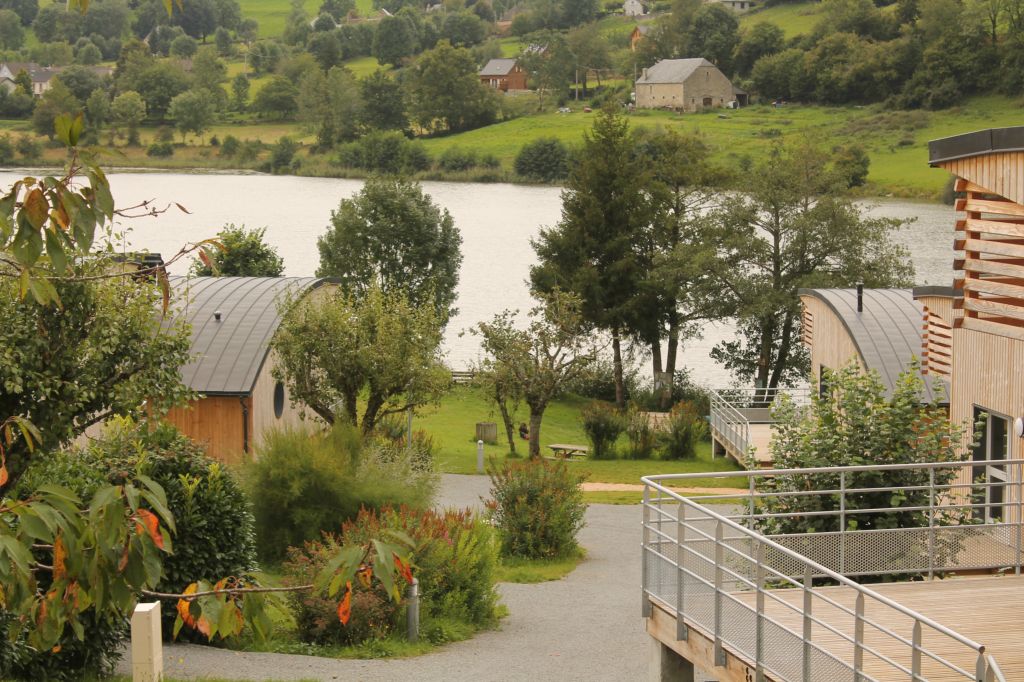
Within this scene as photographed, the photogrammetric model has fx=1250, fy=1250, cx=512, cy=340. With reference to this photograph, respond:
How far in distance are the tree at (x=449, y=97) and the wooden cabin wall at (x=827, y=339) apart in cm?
8319

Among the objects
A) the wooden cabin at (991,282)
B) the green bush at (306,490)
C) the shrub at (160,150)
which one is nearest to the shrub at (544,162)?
the shrub at (160,150)

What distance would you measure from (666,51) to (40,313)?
135152 millimetres

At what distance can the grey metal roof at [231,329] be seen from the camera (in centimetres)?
2438

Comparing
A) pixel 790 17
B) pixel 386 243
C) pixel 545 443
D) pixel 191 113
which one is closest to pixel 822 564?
pixel 545 443

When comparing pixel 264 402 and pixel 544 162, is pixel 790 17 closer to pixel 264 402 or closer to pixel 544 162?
pixel 544 162

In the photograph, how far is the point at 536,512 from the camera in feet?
63.4

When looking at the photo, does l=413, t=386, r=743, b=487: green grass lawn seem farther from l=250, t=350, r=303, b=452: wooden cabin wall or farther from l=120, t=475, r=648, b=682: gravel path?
l=120, t=475, r=648, b=682: gravel path

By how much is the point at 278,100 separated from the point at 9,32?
264ft

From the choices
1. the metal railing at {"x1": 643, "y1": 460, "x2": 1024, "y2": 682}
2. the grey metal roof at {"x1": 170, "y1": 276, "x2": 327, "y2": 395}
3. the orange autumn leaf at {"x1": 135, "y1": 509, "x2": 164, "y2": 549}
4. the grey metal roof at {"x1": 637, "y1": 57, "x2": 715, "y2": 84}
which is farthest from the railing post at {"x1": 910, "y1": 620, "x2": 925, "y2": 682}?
the grey metal roof at {"x1": 637, "y1": 57, "x2": 715, "y2": 84}

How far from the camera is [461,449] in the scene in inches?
1372

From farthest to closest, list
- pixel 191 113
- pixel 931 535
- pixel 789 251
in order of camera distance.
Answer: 1. pixel 191 113
2. pixel 789 251
3. pixel 931 535

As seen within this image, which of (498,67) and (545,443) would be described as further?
(498,67)

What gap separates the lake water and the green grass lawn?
643cm

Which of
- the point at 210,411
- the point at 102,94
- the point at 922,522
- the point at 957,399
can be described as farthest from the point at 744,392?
the point at 102,94
